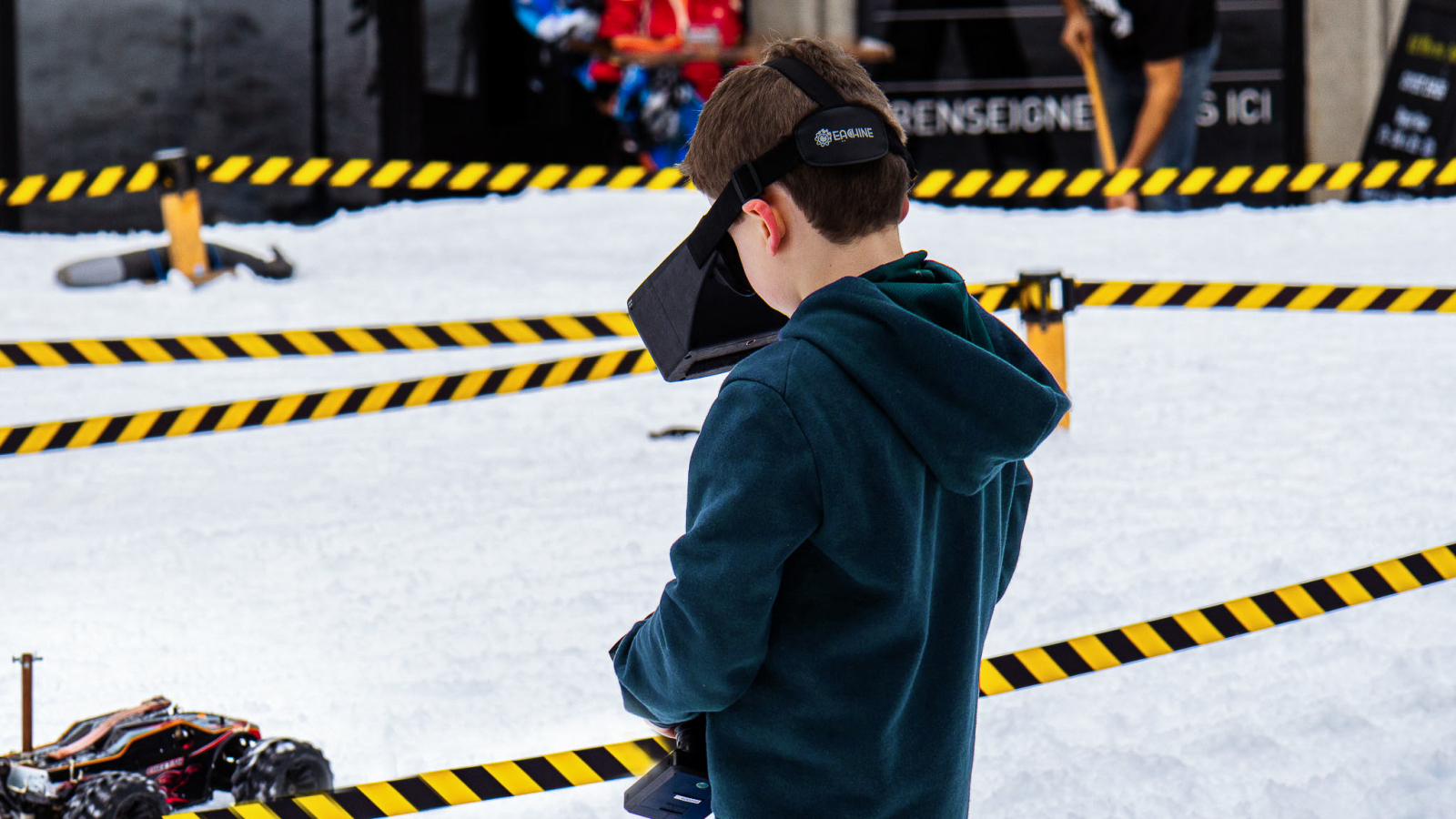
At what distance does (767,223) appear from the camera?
1.52 m

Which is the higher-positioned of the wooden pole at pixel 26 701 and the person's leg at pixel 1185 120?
the person's leg at pixel 1185 120

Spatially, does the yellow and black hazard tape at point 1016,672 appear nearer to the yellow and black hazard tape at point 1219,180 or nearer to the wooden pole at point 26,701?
the wooden pole at point 26,701

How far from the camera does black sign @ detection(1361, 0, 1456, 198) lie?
11.3m

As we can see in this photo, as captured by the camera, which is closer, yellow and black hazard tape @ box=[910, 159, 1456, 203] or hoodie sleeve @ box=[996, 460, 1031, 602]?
hoodie sleeve @ box=[996, 460, 1031, 602]

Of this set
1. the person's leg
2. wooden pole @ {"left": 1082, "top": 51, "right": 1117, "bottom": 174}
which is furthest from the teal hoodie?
wooden pole @ {"left": 1082, "top": 51, "right": 1117, "bottom": 174}

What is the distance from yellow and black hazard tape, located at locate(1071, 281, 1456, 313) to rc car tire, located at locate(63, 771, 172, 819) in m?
3.24

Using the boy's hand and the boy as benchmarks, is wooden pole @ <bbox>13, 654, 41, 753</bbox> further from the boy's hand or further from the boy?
the boy's hand

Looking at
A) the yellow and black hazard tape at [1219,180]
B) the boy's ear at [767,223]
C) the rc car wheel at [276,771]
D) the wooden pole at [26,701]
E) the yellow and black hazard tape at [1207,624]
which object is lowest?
the rc car wheel at [276,771]

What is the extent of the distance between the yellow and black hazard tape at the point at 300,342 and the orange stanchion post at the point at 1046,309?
1464 mm

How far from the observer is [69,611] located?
391 cm

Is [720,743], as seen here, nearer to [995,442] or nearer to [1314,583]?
[995,442]

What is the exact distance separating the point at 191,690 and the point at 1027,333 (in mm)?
3063

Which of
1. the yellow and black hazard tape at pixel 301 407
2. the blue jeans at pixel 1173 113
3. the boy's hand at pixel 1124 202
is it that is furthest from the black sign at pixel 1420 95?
the yellow and black hazard tape at pixel 301 407

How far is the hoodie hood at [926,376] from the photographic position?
1.43m
